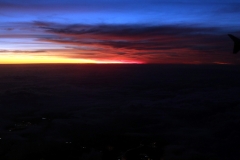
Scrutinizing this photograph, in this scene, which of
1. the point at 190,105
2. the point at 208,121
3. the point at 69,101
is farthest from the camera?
the point at 69,101

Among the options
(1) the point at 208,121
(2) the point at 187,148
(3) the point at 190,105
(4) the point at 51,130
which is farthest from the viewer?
(3) the point at 190,105

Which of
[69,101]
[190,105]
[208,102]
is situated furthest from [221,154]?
[69,101]

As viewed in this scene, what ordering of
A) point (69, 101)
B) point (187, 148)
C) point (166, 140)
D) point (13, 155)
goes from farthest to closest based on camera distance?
point (69, 101) < point (166, 140) < point (187, 148) < point (13, 155)

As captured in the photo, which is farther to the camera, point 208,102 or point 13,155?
point 208,102

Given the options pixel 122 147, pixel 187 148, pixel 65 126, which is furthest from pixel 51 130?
pixel 187 148

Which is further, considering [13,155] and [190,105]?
[190,105]

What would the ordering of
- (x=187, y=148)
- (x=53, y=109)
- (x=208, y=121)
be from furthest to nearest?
(x=53, y=109)
(x=208, y=121)
(x=187, y=148)

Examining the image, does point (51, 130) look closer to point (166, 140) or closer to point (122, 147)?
point (122, 147)

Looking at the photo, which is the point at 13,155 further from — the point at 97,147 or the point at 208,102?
the point at 208,102
